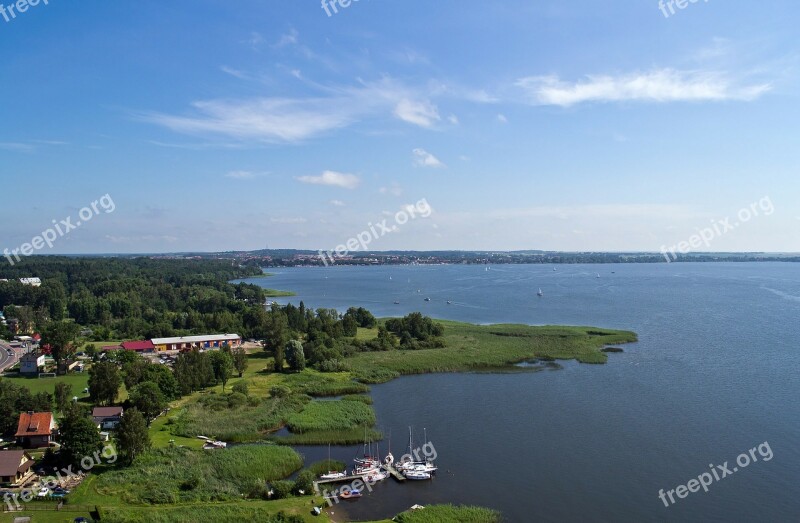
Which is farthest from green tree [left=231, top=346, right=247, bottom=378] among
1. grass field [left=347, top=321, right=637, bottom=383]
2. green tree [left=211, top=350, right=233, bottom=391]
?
grass field [left=347, top=321, right=637, bottom=383]

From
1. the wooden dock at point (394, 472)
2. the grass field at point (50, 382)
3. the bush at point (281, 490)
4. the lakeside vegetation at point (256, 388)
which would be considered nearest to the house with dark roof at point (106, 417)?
the lakeside vegetation at point (256, 388)

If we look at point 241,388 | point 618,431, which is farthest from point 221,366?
point 618,431

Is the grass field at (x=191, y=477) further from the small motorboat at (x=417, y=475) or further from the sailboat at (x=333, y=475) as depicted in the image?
the small motorboat at (x=417, y=475)

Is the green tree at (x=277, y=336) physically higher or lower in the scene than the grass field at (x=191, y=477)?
higher

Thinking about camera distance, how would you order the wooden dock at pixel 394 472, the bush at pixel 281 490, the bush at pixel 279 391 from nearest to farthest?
1. the bush at pixel 281 490
2. the wooden dock at pixel 394 472
3. the bush at pixel 279 391

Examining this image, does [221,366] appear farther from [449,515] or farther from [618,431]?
[618,431]

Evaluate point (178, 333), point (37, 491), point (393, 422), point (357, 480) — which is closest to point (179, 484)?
point (37, 491)

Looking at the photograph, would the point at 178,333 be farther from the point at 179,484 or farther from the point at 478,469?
the point at 478,469
